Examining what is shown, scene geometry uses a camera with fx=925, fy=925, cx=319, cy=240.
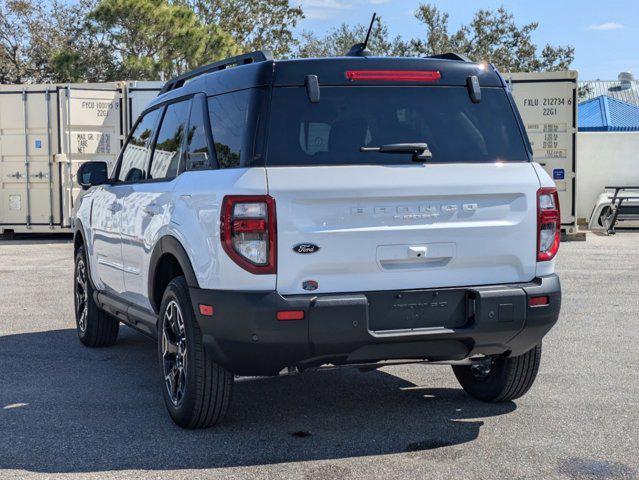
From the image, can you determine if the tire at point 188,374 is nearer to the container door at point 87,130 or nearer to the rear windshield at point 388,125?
the rear windshield at point 388,125

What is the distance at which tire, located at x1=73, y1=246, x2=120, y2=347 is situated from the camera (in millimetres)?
7762

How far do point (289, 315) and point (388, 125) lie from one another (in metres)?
1.18

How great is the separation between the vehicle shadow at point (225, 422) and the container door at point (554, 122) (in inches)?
482

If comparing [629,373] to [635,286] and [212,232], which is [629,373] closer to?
[212,232]

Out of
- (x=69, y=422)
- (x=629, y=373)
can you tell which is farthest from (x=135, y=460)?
(x=629, y=373)

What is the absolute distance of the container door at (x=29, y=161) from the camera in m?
18.8

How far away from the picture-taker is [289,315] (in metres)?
4.56

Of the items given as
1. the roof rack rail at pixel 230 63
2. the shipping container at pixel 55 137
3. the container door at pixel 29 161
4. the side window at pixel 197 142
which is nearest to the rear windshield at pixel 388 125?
the roof rack rail at pixel 230 63

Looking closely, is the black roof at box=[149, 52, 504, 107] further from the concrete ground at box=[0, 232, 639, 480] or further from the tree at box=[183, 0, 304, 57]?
the tree at box=[183, 0, 304, 57]

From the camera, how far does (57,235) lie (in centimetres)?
2077

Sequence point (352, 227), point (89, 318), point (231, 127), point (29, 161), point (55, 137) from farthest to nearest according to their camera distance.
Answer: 1. point (29, 161)
2. point (55, 137)
3. point (89, 318)
4. point (231, 127)
5. point (352, 227)

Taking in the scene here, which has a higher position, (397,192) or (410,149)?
(410,149)

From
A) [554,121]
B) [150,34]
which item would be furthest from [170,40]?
[554,121]

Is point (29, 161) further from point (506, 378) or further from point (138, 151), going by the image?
point (506, 378)
